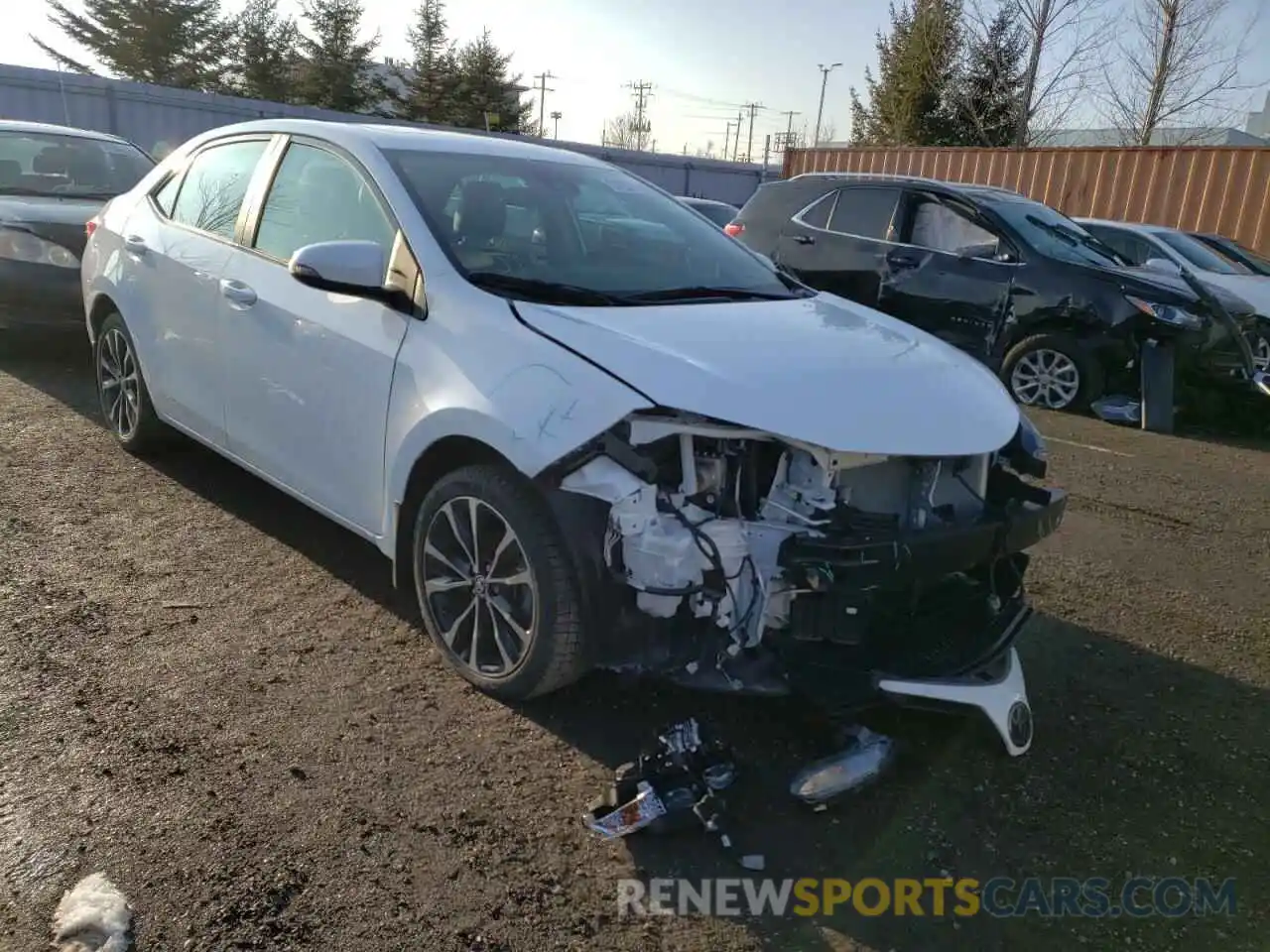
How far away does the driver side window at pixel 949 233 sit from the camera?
8375 millimetres

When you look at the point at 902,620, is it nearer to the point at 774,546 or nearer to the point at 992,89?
the point at 774,546

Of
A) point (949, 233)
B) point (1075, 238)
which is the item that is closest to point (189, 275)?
Result: point (949, 233)

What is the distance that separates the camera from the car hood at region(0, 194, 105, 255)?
6824mm

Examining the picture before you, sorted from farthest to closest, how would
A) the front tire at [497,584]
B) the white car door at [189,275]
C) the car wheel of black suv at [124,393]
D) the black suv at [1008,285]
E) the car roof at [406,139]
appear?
the black suv at [1008,285] < the car wheel of black suv at [124,393] < the white car door at [189,275] < the car roof at [406,139] < the front tire at [497,584]

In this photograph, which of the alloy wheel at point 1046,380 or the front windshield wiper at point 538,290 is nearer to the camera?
the front windshield wiper at point 538,290

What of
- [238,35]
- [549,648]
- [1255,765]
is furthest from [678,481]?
[238,35]

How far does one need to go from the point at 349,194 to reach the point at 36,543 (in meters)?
2.02

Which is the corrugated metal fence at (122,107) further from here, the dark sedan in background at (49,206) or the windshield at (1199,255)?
the windshield at (1199,255)

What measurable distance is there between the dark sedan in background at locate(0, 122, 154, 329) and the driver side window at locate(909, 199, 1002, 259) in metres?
6.47

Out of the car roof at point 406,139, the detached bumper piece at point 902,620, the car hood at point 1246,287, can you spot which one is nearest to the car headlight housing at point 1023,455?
the detached bumper piece at point 902,620

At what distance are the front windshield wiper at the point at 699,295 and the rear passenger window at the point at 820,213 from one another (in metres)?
5.48

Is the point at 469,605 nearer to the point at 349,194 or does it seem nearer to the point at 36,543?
the point at 349,194

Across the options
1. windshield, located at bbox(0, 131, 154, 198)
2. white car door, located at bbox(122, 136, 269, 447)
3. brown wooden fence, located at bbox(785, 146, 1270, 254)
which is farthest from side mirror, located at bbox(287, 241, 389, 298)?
brown wooden fence, located at bbox(785, 146, 1270, 254)

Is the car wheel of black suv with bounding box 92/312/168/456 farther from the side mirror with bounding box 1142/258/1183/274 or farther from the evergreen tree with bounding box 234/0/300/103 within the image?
the evergreen tree with bounding box 234/0/300/103
